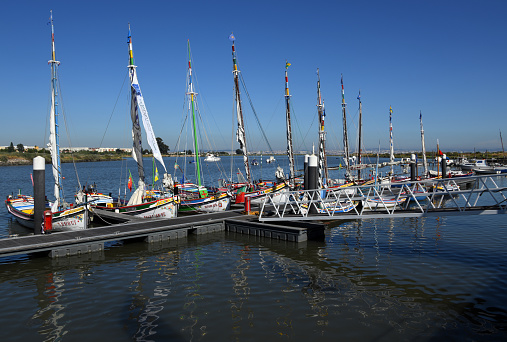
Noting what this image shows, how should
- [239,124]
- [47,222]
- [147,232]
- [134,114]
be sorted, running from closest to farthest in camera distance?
[47,222] → [147,232] → [134,114] → [239,124]

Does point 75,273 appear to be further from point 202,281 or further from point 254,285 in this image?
point 254,285

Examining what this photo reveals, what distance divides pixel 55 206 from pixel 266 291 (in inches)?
765

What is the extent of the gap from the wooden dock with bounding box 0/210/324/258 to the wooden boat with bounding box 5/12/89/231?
6.52 ft

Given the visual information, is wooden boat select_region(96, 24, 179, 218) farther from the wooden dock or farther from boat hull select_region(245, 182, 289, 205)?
boat hull select_region(245, 182, 289, 205)

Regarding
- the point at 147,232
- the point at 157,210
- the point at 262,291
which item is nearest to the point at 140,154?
the point at 157,210

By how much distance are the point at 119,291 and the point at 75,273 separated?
3917 millimetres

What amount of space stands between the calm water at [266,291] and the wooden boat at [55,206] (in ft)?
14.4

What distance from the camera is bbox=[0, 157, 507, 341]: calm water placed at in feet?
39.1

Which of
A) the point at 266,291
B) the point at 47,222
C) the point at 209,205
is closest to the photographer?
the point at 266,291

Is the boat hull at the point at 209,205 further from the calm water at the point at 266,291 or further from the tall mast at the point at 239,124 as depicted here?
the calm water at the point at 266,291

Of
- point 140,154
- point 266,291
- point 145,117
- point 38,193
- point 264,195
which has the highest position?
point 145,117

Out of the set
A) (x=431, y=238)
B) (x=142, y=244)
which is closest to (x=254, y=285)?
(x=142, y=244)

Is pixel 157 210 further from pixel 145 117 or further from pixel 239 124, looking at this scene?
pixel 239 124

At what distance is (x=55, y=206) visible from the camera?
27.3 metres
